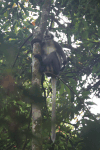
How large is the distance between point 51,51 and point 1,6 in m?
1.93

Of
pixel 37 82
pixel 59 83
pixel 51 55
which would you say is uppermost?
pixel 51 55

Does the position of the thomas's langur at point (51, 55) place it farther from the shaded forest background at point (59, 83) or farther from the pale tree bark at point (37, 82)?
the pale tree bark at point (37, 82)

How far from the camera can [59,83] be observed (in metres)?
4.18

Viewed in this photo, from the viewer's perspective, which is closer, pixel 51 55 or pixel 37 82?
pixel 37 82

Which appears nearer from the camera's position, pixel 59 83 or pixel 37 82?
pixel 37 82

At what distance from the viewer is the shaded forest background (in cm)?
151

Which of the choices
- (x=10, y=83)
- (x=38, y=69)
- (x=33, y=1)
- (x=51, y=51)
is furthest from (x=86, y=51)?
(x=10, y=83)

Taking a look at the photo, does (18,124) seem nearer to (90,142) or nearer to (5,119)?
(5,119)

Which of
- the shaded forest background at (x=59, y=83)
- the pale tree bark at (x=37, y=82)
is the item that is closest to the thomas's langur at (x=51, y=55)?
the shaded forest background at (x=59, y=83)

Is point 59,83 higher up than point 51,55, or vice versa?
point 51,55

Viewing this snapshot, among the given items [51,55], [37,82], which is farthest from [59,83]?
[37,82]

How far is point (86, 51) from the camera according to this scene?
4.89 metres

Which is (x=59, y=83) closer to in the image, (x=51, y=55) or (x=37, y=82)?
(x=51, y=55)

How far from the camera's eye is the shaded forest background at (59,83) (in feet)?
4.94
